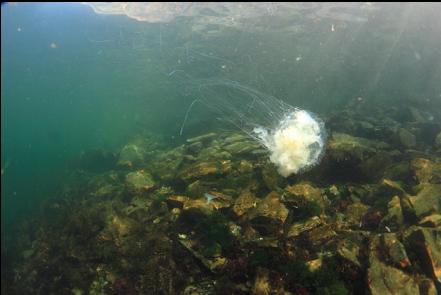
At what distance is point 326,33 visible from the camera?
86.1 ft

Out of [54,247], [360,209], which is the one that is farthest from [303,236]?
[54,247]

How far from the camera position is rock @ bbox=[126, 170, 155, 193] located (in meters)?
8.24

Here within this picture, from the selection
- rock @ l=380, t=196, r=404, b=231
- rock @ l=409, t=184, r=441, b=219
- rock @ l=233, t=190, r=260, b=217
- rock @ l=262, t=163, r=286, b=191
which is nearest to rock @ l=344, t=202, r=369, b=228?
rock @ l=380, t=196, r=404, b=231

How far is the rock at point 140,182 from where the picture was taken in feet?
27.0

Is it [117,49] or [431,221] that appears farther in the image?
[117,49]

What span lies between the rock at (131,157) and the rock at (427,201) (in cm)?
1209

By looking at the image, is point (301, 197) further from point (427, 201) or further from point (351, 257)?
point (427, 201)

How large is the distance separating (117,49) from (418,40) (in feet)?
87.1

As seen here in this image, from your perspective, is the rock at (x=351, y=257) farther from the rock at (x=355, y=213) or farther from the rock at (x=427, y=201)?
the rock at (x=427, y=201)

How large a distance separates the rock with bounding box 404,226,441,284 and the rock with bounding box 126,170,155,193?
18.3 feet

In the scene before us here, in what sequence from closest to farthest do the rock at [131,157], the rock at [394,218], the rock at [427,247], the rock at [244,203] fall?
the rock at [427,247] → the rock at [394,218] → the rock at [244,203] → the rock at [131,157]

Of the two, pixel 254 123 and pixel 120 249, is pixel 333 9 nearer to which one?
pixel 254 123

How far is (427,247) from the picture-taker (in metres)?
4.62

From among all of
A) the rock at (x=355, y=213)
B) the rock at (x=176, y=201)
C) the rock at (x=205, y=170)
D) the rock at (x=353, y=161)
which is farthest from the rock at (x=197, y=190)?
the rock at (x=353, y=161)
